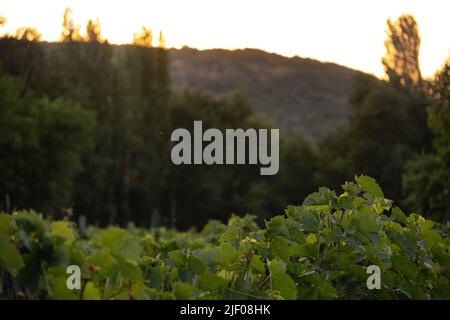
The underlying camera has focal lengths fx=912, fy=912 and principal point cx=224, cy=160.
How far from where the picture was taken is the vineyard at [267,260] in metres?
2.50

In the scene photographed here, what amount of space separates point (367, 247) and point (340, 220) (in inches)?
10.3

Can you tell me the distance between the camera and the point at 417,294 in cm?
402

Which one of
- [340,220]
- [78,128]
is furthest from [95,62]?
[340,220]

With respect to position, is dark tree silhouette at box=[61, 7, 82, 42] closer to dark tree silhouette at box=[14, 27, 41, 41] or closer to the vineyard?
dark tree silhouette at box=[14, 27, 41, 41]

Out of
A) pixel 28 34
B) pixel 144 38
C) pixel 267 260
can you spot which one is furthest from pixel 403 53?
pixel 267 260

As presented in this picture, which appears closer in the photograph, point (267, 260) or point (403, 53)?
point (267, 260)

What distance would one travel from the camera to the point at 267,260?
11.5 ft

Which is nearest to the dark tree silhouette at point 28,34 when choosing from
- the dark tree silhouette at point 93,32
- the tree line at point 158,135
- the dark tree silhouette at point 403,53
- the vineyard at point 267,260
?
the tree line at point 158,135

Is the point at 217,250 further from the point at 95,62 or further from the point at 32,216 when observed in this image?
the point at 95,62

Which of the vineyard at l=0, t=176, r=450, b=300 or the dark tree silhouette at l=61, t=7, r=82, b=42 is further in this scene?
the dark tree silhouette at l=61, t=7, r=82, b=42

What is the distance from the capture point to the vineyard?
8.21 feet

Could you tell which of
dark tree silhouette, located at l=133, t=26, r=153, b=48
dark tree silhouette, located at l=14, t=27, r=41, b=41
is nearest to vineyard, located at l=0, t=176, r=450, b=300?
dark tree silhouette, located at l=14, t=27, r=41, b=41

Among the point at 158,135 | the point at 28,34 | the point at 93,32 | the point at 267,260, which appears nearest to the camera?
the point at 267,260

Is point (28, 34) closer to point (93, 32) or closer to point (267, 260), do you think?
point (93, 32)
